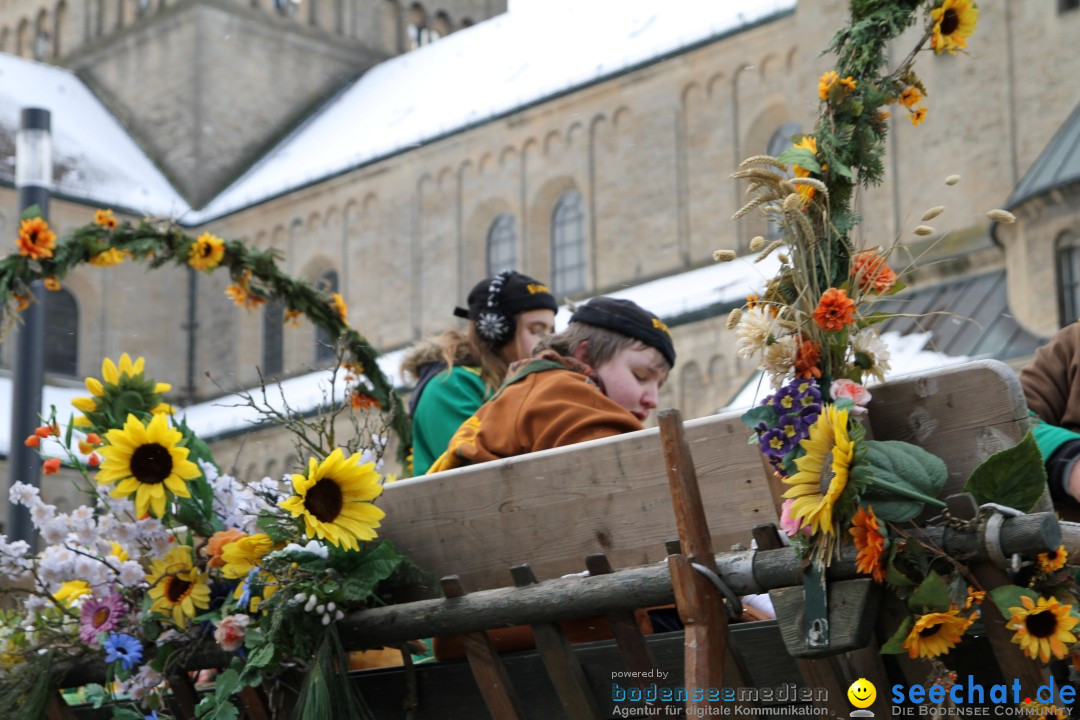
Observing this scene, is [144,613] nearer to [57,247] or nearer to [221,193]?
[57,247]

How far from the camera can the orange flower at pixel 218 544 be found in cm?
403

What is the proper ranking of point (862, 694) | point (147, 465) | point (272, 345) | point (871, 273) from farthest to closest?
point (272, 345), point (147, 465), point (871, 273), point (862, 694)

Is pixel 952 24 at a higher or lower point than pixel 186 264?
lower

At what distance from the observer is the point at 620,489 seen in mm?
3422

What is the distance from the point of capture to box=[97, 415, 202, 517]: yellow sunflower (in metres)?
3.98

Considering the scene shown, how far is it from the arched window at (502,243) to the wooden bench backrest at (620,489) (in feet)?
76.4

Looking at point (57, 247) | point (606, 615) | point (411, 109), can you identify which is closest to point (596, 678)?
point (606, 615)

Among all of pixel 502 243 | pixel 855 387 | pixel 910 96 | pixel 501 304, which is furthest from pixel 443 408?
pixel 502 243

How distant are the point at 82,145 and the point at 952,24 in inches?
1149

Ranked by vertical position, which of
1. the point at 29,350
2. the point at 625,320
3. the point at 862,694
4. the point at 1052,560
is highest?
the point at 29,350

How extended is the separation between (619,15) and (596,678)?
24582 millimetres

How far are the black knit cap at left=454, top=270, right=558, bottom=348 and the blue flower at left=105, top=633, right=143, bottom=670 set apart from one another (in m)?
1.72

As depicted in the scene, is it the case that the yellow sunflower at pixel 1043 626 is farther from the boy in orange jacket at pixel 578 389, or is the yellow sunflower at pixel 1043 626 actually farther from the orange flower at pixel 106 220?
the orange flower at pixel 106 220

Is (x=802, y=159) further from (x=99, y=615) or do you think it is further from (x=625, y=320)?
(x=99, y=615)
